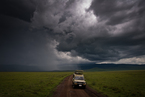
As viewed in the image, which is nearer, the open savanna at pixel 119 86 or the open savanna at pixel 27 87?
the open savanna at pixel 27 87

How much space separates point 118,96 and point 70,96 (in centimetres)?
767

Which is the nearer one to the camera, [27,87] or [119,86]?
[27,87]

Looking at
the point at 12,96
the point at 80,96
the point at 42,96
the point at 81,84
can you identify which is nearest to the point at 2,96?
the point at 12,96

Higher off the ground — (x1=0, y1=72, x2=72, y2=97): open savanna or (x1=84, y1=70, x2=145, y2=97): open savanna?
(x1=0, y1=72, x2=72, y2=97): open savanna

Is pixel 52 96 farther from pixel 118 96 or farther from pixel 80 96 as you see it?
pixel 118 96

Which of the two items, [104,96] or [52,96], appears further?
[104,96]

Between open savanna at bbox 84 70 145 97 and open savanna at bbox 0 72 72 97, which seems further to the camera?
open savanna at bbox 84 70 145 97

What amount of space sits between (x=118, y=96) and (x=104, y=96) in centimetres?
250

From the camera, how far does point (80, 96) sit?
43.0ft

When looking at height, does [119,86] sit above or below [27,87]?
below

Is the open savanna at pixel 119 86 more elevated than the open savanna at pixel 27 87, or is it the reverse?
the open savanna at pixel 27 87

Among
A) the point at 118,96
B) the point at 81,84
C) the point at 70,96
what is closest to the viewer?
the point at 70,96

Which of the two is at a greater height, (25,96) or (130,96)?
(25,96)

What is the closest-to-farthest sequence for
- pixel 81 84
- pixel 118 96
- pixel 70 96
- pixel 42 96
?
pixel 70 96
pixel 42 96
pixel 118 96
pixel 81 84
